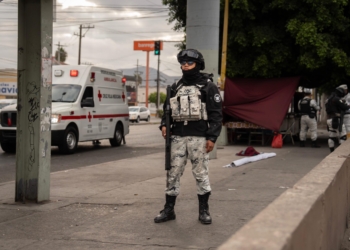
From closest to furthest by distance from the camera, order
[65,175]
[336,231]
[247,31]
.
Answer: [336,231] < [65,175] < [247,31]

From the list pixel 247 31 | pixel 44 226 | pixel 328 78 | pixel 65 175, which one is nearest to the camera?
pixel 44 226

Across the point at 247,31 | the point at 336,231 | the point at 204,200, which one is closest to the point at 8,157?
the point at 247,31

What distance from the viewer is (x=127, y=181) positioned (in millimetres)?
9859

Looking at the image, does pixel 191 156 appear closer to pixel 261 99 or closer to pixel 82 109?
pixel 82 109

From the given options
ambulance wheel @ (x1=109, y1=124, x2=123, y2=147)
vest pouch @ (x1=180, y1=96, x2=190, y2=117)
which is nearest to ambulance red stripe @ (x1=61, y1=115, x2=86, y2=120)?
ambulance wheel @ (x1=109, y1=124, x2=123, y2=147)

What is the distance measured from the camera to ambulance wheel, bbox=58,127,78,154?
603 inches

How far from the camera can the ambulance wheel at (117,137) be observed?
18.7 meters

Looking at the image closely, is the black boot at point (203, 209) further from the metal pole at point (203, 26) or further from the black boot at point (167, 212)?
the metal pole at point (203, 26)

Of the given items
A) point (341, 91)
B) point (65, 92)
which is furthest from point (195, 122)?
point (65, 92)

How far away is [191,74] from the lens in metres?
5.95

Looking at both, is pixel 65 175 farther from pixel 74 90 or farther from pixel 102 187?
pixel 74 90

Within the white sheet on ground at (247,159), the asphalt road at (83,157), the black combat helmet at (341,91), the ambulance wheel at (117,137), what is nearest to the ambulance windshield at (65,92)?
the asphalt road at (83,157)

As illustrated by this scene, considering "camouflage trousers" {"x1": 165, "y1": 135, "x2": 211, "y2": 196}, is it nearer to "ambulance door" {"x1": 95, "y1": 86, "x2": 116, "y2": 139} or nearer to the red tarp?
"ambulance door" {"x1": 95, "y1": 86, "x2": 116, "y2": 139}

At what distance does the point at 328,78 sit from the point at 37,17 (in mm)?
14043
